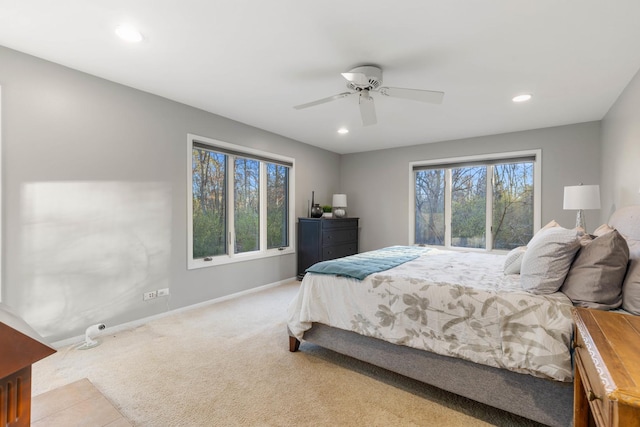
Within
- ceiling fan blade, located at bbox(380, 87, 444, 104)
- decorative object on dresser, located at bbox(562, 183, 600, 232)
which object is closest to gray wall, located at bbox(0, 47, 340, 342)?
ceiling fan blade, located at bbox(380, 87, 444, 104)

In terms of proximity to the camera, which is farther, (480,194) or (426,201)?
(426,201)

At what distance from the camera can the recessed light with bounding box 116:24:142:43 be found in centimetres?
202

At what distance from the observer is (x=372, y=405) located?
72.1 inches

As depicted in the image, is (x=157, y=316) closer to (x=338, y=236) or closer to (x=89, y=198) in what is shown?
(x=89, y=198)

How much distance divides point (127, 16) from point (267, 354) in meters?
2.62

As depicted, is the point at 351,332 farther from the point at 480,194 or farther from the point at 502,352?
the point at 480,194

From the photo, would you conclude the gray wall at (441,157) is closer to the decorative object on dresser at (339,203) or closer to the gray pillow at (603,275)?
the decorative object on dresser at (339,203)

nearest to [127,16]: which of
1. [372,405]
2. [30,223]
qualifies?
[30,223]

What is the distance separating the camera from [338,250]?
5102 millimetres

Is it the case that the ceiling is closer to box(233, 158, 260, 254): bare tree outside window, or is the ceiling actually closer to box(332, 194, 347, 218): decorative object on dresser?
box(233, 158, 260, 254): bare tree outside window

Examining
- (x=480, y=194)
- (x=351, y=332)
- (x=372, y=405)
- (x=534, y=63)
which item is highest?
(x=534, y=63)

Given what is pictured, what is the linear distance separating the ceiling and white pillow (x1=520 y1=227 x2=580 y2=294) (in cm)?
138

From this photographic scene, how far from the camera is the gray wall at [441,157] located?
3.94 m

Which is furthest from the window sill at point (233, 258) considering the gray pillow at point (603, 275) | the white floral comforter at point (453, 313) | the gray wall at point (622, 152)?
the gray wall at point (622, 152)
